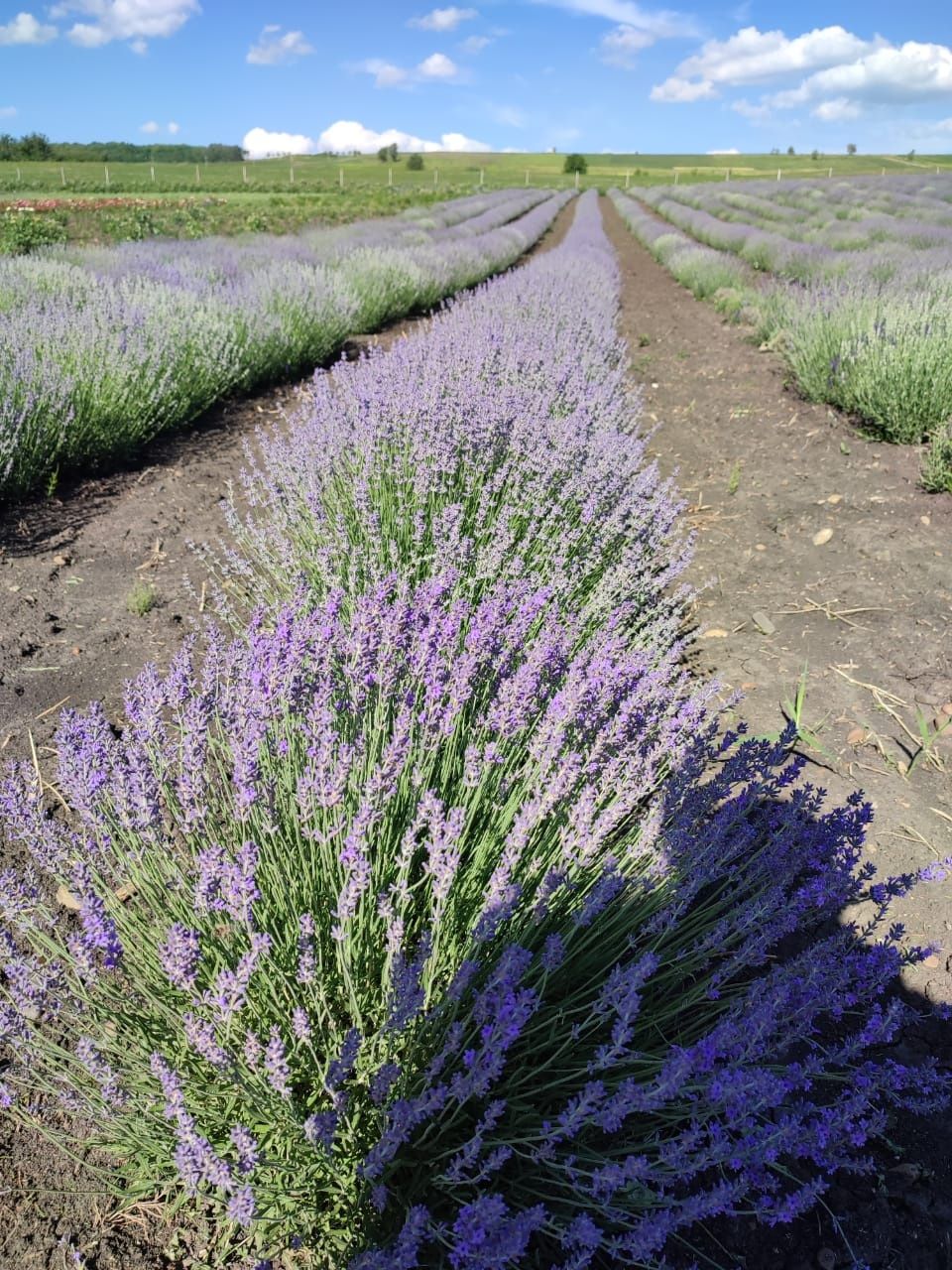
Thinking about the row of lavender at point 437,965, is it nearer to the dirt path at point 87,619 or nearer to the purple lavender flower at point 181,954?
the purple lavender flower at point 181,954

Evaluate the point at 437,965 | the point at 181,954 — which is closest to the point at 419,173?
the point at 437,965

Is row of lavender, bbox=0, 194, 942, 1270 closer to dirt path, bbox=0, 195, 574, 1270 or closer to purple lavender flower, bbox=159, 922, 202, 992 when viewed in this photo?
purple lavender flower, bbox=159, 922, 202, 992

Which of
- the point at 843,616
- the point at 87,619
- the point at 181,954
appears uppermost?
the point at 181,954

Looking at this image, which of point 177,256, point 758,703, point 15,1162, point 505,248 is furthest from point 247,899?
point 505,248

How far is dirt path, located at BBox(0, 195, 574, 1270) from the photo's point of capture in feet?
4.77

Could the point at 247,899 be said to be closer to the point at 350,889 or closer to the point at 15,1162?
the point at 350,889

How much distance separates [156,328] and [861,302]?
20.1 feet

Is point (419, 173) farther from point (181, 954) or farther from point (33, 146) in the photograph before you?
point (181, 954)

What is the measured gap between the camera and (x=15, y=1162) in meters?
Answer: 1.54

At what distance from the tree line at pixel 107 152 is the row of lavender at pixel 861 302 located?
50.2m

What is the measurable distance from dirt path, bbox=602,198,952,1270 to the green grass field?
102 feet

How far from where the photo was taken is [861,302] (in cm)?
709

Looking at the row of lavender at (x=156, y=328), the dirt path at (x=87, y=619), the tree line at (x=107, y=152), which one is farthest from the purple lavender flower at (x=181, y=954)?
the tree line at (x=107, y=152)

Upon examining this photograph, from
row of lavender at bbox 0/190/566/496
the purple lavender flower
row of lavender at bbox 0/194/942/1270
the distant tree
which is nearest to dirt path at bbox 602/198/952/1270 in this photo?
row of lavender at bbox 0/194/942/1270
